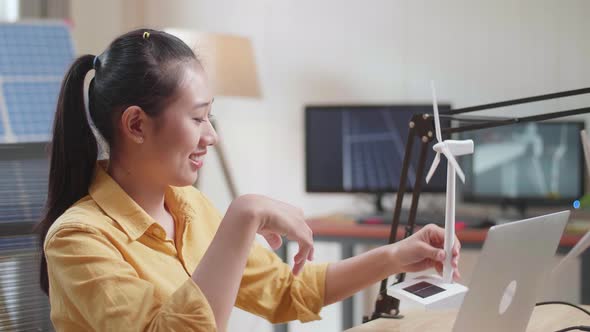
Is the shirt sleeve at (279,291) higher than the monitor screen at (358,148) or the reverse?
higher

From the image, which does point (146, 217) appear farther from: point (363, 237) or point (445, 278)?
point (363, 237)

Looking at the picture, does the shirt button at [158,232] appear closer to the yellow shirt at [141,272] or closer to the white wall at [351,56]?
the yellow shirt at [141,272]

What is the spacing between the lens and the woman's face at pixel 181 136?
128 cm

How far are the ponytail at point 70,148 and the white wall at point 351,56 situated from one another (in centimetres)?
230

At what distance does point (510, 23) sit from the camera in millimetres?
3357

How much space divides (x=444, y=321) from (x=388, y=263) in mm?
221

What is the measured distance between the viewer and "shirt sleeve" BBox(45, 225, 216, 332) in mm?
1139

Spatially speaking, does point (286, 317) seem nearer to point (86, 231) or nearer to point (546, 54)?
point (86, 231)

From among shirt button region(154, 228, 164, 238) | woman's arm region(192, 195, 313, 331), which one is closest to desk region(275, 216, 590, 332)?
shirt button region(154, 228, 164, 238)

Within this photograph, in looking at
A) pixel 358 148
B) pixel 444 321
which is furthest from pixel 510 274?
pixel 358 148

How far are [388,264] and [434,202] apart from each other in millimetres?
1964

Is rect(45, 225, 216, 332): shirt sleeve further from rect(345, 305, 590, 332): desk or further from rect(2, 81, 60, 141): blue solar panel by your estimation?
rect(2, 81, 60, 141): blue solar panel

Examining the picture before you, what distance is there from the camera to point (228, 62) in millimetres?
3471

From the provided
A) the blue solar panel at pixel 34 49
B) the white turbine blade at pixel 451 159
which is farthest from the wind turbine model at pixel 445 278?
the blue solar panel at pixel 34 49
